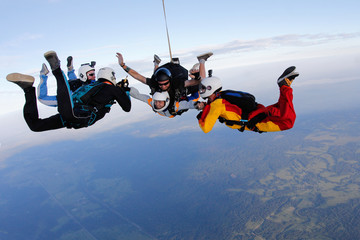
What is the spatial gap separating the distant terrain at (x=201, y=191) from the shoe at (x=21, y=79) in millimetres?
87886

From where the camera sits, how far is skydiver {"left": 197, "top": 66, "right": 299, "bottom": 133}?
3551mm

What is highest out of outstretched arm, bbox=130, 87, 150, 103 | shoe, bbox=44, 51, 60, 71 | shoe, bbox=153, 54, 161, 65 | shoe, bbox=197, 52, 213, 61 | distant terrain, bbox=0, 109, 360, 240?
shoe, bbox=44, 51, 60, 71

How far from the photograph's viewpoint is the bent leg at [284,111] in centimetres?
355

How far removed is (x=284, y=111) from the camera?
142 inches

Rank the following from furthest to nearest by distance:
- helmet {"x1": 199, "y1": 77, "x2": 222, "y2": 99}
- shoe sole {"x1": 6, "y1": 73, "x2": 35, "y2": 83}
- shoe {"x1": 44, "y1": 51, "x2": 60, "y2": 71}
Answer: helmet {"x1": 199, "y1": 77, "x2": 222, "y2": 99} → shoe {"x1": 44, "y1": 51, "x2": 60, "y2": 71} → shoe sole {"x1": 6, "y1": 73, "x2": 35, "y2": 83}

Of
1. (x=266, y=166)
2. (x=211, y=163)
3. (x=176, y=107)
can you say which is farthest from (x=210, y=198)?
(x=176, y=107)

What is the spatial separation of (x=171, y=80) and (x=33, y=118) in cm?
271

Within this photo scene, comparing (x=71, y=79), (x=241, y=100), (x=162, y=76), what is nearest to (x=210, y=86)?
(x=241, y=100)

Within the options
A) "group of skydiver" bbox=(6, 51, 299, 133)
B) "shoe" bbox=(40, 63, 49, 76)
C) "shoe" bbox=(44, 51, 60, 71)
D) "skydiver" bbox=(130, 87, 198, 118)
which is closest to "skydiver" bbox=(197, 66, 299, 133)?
"group of skydiver" bbox=(6, 51, 299, 133)

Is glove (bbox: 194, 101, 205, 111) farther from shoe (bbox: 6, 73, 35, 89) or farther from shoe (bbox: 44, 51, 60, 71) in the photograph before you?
shoe (bbox: 6, 73, 35, 89)

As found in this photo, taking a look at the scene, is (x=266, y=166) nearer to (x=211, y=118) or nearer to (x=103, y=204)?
(x=103, y=204)

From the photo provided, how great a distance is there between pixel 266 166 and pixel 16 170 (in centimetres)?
20015

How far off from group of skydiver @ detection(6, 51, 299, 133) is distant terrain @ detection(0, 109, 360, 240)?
86.2 meters

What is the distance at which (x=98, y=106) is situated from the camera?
14.0 feet
